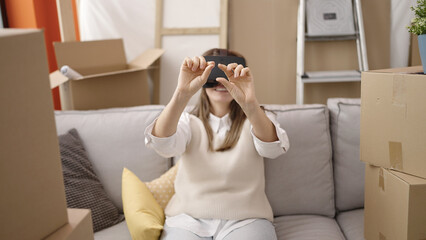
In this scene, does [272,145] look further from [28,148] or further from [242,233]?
[28,148]

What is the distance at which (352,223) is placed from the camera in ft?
5.16

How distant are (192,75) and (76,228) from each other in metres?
0.70

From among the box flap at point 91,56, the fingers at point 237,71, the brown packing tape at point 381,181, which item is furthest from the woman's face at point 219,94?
the box flap at point 91,56

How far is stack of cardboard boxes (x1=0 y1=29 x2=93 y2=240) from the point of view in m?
0.55

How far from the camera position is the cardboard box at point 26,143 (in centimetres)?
55

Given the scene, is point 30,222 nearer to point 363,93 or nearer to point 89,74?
point 363,93

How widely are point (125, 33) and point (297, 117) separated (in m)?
1.49

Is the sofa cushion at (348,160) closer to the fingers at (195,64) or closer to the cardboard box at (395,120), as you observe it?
the cardboard box at (395,120)

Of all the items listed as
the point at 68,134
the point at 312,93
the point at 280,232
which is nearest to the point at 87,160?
the point at 68,134

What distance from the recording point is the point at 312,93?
2.66 meters

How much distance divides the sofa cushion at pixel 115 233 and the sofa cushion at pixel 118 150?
13 centimetres

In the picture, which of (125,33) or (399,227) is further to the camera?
(125,33)

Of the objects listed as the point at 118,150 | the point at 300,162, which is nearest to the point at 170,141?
the point at 118,150

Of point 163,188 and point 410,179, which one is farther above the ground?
point 410,179
